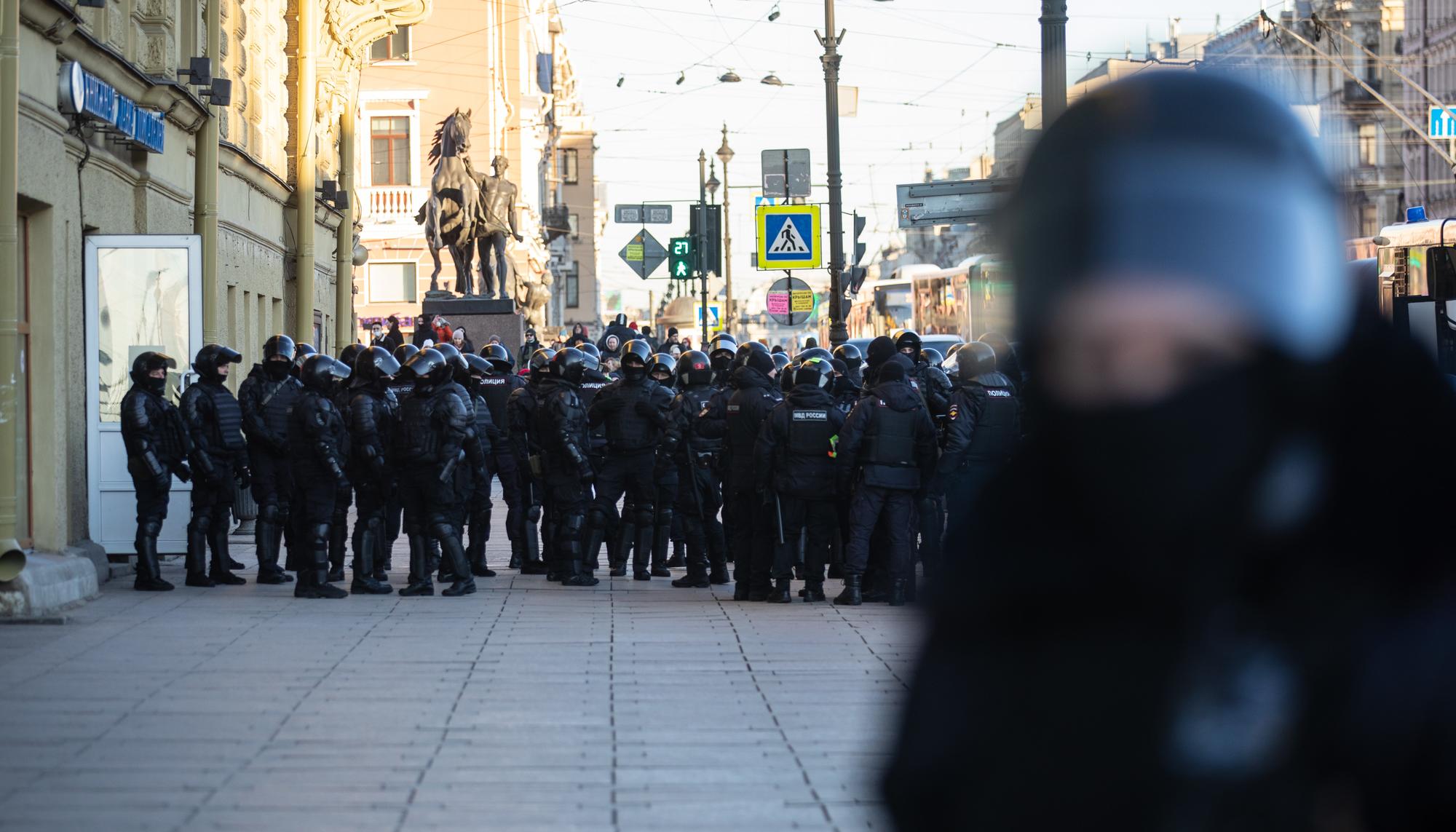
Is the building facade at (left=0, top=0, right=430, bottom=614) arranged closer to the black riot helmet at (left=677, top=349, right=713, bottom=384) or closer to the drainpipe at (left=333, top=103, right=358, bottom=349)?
the black riot helmet at (left=677, top=349, right=713, bottom=384)

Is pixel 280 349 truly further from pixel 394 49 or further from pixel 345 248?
pixel 394 49

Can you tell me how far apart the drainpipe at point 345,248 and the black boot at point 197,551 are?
14.2 metres

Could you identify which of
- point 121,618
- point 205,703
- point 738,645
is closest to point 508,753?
point 205,703

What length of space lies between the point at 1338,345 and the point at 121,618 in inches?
481

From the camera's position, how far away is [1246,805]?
167 centimetres

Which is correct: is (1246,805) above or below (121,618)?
above

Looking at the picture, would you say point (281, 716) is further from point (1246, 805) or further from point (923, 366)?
point (923, 366)

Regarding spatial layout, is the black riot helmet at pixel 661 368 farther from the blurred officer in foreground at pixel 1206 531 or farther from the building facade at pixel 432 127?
the building facade at pixel 432 127

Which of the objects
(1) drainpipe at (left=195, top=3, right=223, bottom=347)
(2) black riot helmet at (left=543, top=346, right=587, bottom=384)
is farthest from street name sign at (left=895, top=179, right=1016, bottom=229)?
(1) drainpipe at (left=195, top=3, right=223, bottom=347)

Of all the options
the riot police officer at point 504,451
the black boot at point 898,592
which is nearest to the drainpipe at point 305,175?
the riot police officer at point 504,451

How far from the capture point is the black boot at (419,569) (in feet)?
49.3

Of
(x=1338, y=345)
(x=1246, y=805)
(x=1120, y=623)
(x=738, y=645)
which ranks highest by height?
(x=1338, y=345)

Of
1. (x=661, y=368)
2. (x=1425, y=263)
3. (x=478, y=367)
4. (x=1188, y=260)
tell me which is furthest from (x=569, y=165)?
(x=1188, y=260)

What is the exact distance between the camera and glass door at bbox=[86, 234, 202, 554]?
15523 mm
